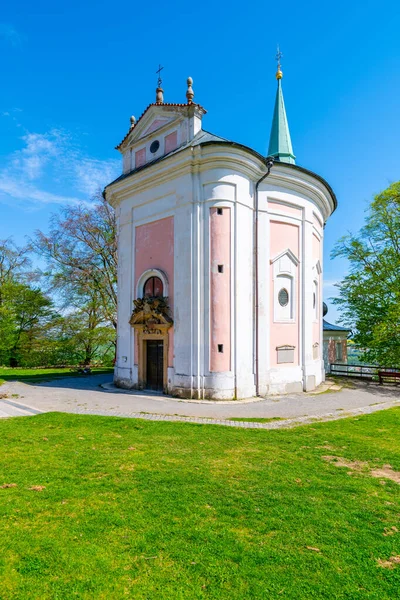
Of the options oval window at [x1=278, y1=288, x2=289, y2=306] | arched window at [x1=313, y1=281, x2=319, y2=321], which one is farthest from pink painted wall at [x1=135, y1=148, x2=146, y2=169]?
arched window at [x1=313, y1=281, x2=319, y2=321]

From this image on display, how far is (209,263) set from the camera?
14.6 m

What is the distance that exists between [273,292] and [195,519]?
41.4ft

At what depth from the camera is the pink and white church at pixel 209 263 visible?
47.8 feet

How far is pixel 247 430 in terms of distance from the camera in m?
9.12

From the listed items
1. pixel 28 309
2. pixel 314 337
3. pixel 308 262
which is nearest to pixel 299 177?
pixel 308 262

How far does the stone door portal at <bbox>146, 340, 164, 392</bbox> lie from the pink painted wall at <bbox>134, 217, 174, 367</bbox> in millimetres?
714

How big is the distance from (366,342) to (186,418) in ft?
47.7

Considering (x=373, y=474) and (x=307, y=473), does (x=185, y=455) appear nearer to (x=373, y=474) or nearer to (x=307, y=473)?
(x=307, y=473)

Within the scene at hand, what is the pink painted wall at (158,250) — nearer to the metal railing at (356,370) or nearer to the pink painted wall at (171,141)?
the pink painted wall at (171,141)

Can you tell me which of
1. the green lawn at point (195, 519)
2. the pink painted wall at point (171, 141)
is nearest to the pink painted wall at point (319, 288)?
the pink painted wall at point (171, 141)

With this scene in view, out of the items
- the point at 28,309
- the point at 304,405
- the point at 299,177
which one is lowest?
the point at 304,405

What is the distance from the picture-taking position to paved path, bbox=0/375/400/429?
434 inches

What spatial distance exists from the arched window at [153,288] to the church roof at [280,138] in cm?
1320

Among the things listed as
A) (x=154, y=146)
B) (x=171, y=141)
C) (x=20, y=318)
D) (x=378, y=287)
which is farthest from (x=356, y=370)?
(x=20, y=318)
